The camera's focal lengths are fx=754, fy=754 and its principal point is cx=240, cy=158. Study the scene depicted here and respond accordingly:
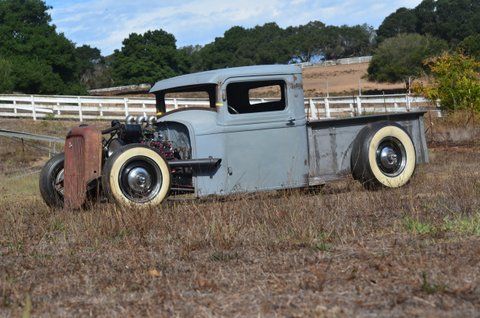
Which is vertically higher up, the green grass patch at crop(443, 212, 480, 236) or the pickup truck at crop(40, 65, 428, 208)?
the pickup truck at crop(40, 65, 428, 208)

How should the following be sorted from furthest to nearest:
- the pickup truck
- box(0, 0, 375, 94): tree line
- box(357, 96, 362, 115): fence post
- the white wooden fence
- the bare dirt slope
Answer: box(0, 0, 375, 94): tree line, the bare dirt slope, the white wooden fence, box(357, 96, 362, 115): fence post, the pickup truck

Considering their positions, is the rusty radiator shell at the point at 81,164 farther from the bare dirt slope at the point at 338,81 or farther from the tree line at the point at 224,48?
the bare dirt slope at the point at 338,81

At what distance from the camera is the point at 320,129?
9.84 meters

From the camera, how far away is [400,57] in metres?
63.2

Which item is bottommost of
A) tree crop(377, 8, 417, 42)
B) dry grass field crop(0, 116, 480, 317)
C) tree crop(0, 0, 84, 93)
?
dry grass field crop(0, 116, 480, 317)

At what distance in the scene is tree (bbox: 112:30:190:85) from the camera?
8119cm

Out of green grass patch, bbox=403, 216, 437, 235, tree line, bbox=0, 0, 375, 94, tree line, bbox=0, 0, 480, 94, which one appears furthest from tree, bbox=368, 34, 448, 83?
green grass patch, bbox=403, 216, 437, 235

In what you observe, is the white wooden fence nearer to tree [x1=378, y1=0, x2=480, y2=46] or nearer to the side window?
the side window

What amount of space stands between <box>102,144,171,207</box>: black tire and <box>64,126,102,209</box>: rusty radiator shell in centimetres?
44

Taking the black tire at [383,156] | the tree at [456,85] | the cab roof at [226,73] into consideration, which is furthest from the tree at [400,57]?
the cab roof at [226,73]

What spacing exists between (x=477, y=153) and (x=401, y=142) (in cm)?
689

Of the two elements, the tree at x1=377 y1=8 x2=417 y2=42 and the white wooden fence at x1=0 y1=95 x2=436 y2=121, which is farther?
the tree at x1=377 y1=8 x2=417 y2=42

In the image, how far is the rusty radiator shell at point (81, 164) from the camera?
29.5ft

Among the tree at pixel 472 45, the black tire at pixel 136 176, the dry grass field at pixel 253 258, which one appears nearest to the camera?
the dry grass field at pixel 253 258
